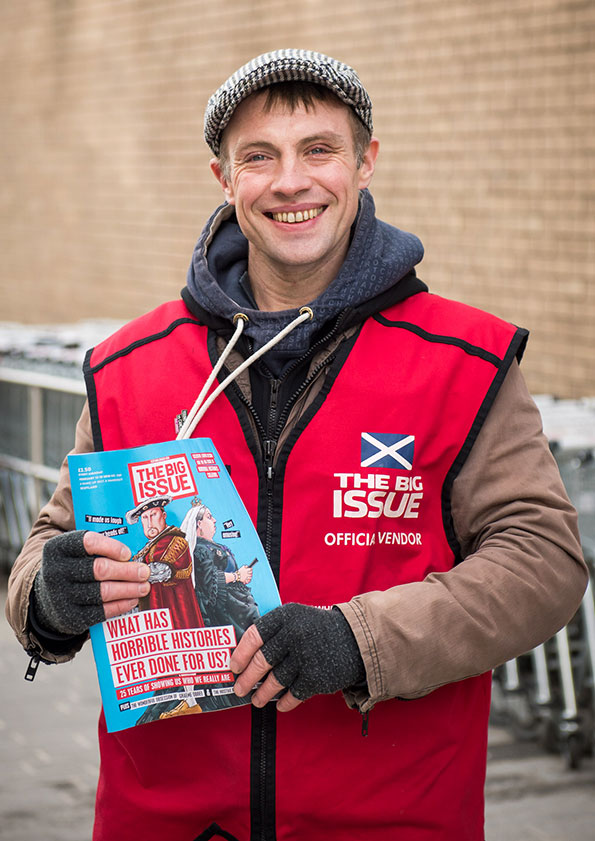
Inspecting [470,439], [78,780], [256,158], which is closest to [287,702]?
[470,439]

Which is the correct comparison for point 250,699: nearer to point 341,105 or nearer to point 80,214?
point 341,105

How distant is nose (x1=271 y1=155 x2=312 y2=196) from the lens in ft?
6.90

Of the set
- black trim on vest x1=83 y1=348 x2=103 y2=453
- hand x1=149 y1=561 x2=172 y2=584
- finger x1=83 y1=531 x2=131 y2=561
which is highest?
black trim on vest x1=83 y1=348 x2=103 y2=453

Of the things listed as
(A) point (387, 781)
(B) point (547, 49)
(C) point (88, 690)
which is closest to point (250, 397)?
(A) point (387, 781)

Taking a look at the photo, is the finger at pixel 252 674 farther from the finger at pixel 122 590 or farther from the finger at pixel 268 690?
the finger at pixel 122 590

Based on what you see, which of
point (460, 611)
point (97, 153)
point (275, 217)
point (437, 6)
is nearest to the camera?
point (460, 611)

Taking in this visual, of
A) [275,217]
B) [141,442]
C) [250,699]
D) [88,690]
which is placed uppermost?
[275,217]

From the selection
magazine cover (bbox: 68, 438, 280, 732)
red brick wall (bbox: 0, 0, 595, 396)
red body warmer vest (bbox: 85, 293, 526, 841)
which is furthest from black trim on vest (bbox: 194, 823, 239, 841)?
red brick wall (bbox: 0, 0, 595, 396)

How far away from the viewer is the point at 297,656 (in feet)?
6.05

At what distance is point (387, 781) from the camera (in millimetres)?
2059

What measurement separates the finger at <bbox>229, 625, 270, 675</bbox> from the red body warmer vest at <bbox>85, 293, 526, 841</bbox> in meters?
0.17

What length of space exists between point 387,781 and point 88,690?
12.9 ft

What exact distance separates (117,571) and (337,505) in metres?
0.42

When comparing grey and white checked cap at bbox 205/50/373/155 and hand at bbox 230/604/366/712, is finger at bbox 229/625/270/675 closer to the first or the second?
hand at bbox 230/604/366/712
